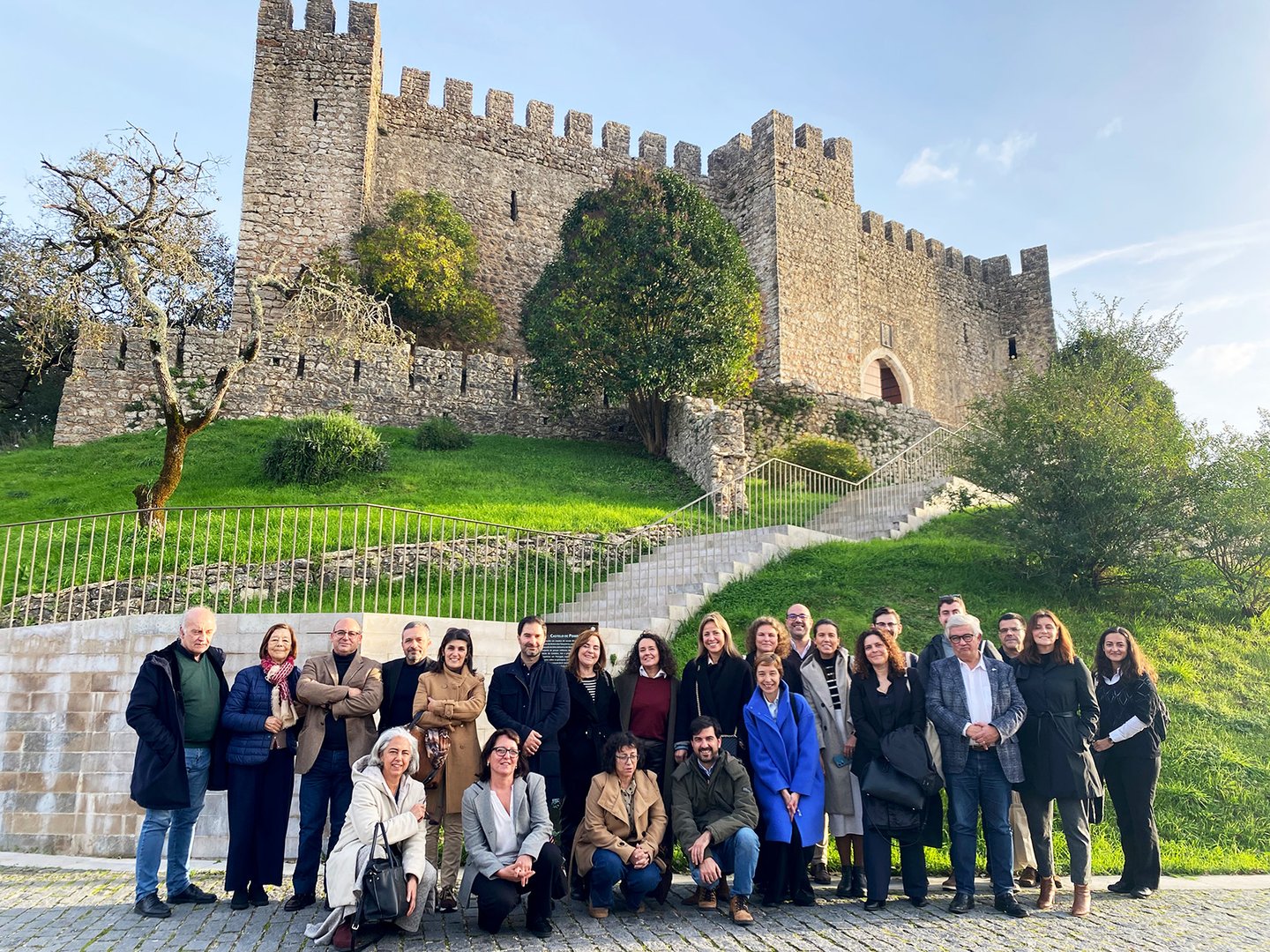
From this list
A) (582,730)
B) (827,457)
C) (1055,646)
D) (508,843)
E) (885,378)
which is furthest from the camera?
(885,378)

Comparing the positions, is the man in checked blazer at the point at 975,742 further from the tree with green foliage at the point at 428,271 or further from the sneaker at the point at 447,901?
the tree with green foliage at the point at 428,271

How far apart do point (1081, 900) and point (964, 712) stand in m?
1.21

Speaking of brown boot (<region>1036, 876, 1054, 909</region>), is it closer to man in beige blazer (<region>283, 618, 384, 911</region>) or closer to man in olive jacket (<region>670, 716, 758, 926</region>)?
man in olive jacket (<region>670, 716, 758, 926</region>)

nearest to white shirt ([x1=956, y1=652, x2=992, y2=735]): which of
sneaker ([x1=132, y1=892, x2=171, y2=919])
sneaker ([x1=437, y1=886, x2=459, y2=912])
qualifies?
sneaker ([x1=437, y1=886, x2=459, y2=912])

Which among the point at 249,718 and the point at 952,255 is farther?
the point at 952,255

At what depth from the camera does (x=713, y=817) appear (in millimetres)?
5281

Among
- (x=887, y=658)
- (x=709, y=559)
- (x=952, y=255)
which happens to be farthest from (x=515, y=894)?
(x=952, y=255)

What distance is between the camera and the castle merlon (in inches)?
1135

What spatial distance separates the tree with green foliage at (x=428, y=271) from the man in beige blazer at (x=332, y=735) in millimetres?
15394

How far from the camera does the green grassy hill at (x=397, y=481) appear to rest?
42.5 ft

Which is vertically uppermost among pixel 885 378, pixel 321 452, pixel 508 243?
pixel 508 243

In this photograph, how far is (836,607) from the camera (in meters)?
10.4

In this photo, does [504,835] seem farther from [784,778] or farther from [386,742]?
[784,778]

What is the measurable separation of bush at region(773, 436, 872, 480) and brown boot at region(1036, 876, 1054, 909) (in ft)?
39.8
